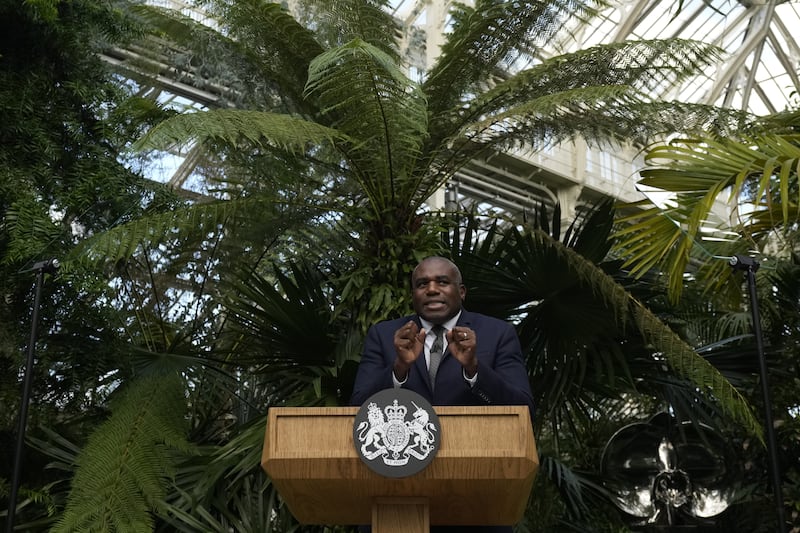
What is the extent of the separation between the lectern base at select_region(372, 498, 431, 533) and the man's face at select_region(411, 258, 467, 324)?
75 centimetres

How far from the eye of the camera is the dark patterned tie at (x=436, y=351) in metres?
2.44

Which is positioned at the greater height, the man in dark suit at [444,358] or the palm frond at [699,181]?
the palm frond at [699,181]

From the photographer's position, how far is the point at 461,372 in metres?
2.37

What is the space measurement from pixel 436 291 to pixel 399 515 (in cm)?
82

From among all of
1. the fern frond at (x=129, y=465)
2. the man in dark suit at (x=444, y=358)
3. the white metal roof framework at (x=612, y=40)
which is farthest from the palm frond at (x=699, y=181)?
the white metal roof framework at (x=612, y=40)

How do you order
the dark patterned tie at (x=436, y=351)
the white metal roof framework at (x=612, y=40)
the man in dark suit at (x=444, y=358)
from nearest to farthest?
the man in dark suit at (x=444, y=358) < the dark patterned tie at (x=436, y=351) < the white metal roof framework at (x=612, y=40)

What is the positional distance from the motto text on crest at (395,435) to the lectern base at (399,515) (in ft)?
0.59

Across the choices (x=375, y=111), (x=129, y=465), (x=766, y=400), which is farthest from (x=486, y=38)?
(x=129, y=465)

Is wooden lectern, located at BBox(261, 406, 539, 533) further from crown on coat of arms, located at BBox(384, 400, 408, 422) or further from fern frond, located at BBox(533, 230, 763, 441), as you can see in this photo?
fern frond, located at BBox(533, 230, 763, 441)

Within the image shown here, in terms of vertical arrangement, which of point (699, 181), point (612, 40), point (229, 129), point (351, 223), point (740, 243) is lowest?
point (699, 181)

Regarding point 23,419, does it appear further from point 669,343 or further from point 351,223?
point 669,343

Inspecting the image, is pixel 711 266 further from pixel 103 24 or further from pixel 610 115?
pixel 103 24

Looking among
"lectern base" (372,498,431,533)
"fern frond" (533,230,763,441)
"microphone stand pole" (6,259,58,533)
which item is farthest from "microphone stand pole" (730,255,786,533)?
"microphone stand pole" (6,259,58,533)

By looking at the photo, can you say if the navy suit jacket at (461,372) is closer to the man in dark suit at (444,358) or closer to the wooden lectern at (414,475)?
the man in dark suit at (444,358)
